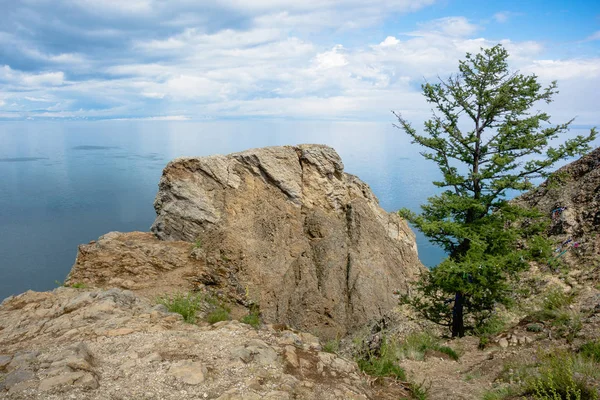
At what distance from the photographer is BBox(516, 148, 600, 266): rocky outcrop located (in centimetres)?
1272

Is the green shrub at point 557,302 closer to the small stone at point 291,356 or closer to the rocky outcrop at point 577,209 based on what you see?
the rocky outcrop at point 577,209

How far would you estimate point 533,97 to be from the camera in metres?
10.5

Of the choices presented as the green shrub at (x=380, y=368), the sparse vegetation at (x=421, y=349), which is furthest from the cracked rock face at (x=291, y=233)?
the green shrub at (x=380, y=368)

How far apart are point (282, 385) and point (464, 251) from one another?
25.2ft

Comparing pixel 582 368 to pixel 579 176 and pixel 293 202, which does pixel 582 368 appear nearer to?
pixel 579 176

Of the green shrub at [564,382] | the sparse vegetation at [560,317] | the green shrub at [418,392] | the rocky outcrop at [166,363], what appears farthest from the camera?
the sparse vegetation at [560,317]

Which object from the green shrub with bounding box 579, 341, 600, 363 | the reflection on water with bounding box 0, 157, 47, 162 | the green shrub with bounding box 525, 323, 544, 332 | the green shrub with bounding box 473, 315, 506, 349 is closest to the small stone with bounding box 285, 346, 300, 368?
the green shrub with bounding box 579, 341, 600, 363

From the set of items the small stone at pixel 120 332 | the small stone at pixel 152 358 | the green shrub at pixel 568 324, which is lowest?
the green shrub at pixel 568 324

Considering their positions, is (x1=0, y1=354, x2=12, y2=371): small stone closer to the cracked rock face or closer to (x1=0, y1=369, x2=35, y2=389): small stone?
(x1=0, y1=369, x2=35, y2=389): small stone

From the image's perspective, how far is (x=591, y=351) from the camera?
632cm

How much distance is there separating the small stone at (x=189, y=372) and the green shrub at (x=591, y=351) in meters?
5.95

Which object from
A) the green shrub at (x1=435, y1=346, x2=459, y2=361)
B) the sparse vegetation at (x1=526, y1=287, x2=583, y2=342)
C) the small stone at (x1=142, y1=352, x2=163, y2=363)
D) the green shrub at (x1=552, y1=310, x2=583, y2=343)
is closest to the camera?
the small stone at (x1=142, y1=352, x2=163, y2=363)

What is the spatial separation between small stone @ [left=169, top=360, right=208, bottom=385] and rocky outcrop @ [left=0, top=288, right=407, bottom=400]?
0.04 feet

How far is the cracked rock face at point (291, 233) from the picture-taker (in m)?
18.6
